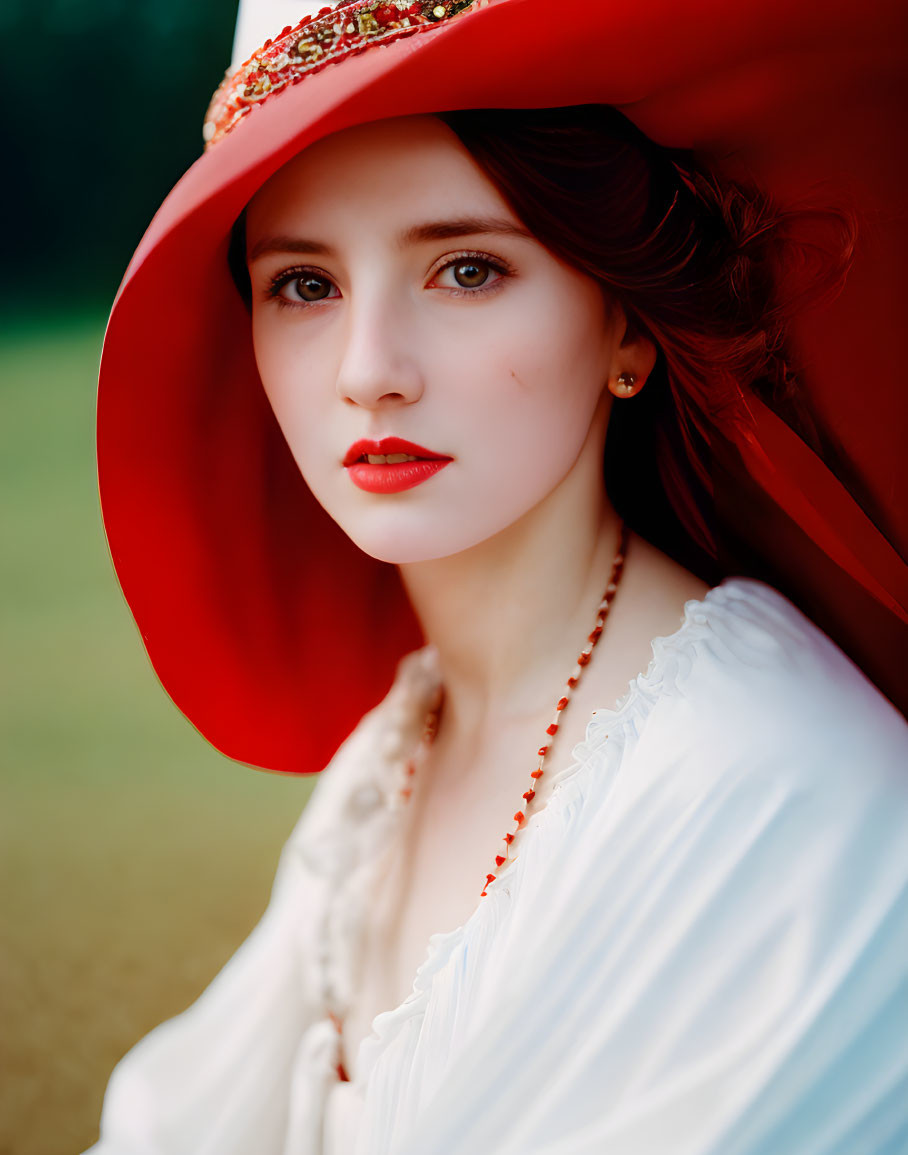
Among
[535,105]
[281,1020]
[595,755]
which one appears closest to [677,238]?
[535,105]

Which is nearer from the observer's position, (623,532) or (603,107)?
(603,107)

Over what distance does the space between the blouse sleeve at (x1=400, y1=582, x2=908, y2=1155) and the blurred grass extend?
1091 millimetres

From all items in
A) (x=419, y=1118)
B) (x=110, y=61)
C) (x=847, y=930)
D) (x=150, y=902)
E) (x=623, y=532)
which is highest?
(x=110, y=61)

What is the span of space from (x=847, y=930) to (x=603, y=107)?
488 millimetres

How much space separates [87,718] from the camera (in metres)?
1.99

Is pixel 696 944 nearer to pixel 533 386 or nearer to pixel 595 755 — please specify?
pixel 595 755

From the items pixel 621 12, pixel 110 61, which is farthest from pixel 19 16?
pixel 621 12

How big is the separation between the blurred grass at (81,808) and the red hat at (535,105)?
84cm

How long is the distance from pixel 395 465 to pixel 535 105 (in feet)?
0.74

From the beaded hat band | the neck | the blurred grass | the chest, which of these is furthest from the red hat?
the blurred grass

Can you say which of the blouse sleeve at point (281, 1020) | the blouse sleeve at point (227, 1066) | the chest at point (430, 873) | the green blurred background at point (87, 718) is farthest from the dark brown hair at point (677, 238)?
the green blurred background at point (87, 718)

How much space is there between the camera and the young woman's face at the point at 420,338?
639mm

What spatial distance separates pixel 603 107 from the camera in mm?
642

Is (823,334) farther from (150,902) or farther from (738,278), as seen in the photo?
(150,902)
